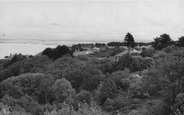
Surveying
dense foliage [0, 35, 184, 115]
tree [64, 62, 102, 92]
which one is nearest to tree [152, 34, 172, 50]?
dense foliage [0, 35, 184, 115]

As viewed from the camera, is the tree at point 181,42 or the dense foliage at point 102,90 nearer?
the dense foliage at point 102,90

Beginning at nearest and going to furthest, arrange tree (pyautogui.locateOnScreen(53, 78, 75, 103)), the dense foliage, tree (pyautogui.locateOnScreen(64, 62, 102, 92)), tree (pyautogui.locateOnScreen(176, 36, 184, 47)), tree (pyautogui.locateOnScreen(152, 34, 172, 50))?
the dense foliage → tree (pyautogui.locateOnScreen(53, 78, 75, 103)) → tree (pyautogui.locateOnScreen(64, 62, 102, 92)) → tree (pyautogui.locateOnScreen(176, 36, 184, 47)) → tree (pyautogui.locateOnScreen(152, 34, 172, 50))

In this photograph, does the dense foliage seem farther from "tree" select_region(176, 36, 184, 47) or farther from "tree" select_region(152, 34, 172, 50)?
"tree" select_region(152, 34, 172, 50)

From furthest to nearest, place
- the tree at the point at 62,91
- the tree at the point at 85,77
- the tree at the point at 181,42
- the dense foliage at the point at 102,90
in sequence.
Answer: the tree at the point at 181,42
the tree at the point at 85,77
the tree at the point at 62,91
the dense foliage at the point at 102,90

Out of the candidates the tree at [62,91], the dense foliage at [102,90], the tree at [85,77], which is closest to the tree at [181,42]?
the dense foliage at [102,90]

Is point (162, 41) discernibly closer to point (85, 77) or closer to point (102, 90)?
point (85, 77)

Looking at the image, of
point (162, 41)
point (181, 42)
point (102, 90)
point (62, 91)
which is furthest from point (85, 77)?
point (162, 41)

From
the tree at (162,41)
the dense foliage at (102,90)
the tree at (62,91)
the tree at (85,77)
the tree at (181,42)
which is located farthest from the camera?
the tree at (162,41)

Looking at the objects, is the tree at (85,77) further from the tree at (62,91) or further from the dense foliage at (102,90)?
the tree at (62,91)
